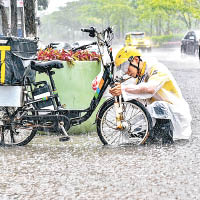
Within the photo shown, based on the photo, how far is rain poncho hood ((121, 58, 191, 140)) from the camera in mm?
6262

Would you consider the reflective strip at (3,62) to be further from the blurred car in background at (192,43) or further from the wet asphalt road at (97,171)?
the blurred car in background at (192,43)

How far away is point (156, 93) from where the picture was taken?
6.51 m

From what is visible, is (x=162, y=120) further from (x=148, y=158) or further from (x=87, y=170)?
(x=87, y=170)

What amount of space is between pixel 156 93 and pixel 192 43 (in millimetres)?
24074

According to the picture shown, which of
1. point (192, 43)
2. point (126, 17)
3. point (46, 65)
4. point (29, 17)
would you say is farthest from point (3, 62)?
point (126, 17)

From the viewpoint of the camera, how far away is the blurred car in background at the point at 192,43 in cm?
2946

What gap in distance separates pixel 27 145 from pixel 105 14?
92.6 metres

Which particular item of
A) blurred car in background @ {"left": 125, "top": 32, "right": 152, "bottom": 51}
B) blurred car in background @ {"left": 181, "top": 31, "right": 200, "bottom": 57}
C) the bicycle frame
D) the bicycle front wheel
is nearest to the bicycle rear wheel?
the bicycle frame

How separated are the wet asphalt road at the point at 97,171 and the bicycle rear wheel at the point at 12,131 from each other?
133 mm

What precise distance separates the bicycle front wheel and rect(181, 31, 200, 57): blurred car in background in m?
22.9

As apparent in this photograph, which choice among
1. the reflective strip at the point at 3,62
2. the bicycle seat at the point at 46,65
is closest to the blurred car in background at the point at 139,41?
the bicycle seat at the point at 46,65

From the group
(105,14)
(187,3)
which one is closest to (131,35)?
(187,3)

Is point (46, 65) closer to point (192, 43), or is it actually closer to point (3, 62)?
point (3, 62)

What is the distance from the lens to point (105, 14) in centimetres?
9769
